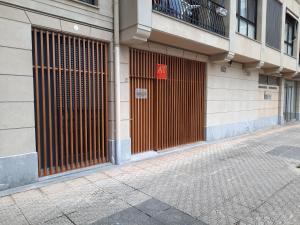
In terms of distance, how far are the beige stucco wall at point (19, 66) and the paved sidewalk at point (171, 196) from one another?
3.42 ft

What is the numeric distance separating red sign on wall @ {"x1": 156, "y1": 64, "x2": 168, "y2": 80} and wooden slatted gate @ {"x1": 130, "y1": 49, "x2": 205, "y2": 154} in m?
0.09

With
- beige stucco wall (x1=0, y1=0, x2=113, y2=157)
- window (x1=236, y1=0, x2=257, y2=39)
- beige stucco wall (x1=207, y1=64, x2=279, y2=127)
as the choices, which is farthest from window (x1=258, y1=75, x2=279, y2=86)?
beige stucco wall (x1=0, y1=0, x2=113, y2=157)

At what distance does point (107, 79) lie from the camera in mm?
5844

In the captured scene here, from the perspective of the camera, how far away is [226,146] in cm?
827

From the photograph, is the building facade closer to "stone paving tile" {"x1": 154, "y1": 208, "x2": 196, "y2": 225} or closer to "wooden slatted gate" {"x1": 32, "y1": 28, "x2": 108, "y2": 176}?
"wooden slatted gate" {"x1": 32, "y1": 28, "x2": 108, "y2": 176}

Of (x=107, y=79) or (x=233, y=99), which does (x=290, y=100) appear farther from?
(x=107, y=79)

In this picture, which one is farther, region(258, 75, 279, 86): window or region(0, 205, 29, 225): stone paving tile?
region(258, 75, 279, 86): window

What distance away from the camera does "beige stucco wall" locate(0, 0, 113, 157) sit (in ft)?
13.7

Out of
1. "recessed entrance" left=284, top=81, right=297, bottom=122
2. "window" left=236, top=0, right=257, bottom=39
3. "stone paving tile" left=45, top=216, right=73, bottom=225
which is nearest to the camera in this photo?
"stone paving tile" left=45, top=216, right=73, bottom=225

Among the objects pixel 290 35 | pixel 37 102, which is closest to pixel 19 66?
pixel 37 102

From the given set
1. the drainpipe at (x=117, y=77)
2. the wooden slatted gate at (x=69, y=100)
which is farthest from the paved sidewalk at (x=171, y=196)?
the wooden slatted gate at (x=69, y=100)

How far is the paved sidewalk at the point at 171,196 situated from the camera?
338 cm

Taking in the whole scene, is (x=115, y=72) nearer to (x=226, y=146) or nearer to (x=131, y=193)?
(x=131, y=193)

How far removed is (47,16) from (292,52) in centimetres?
1478
